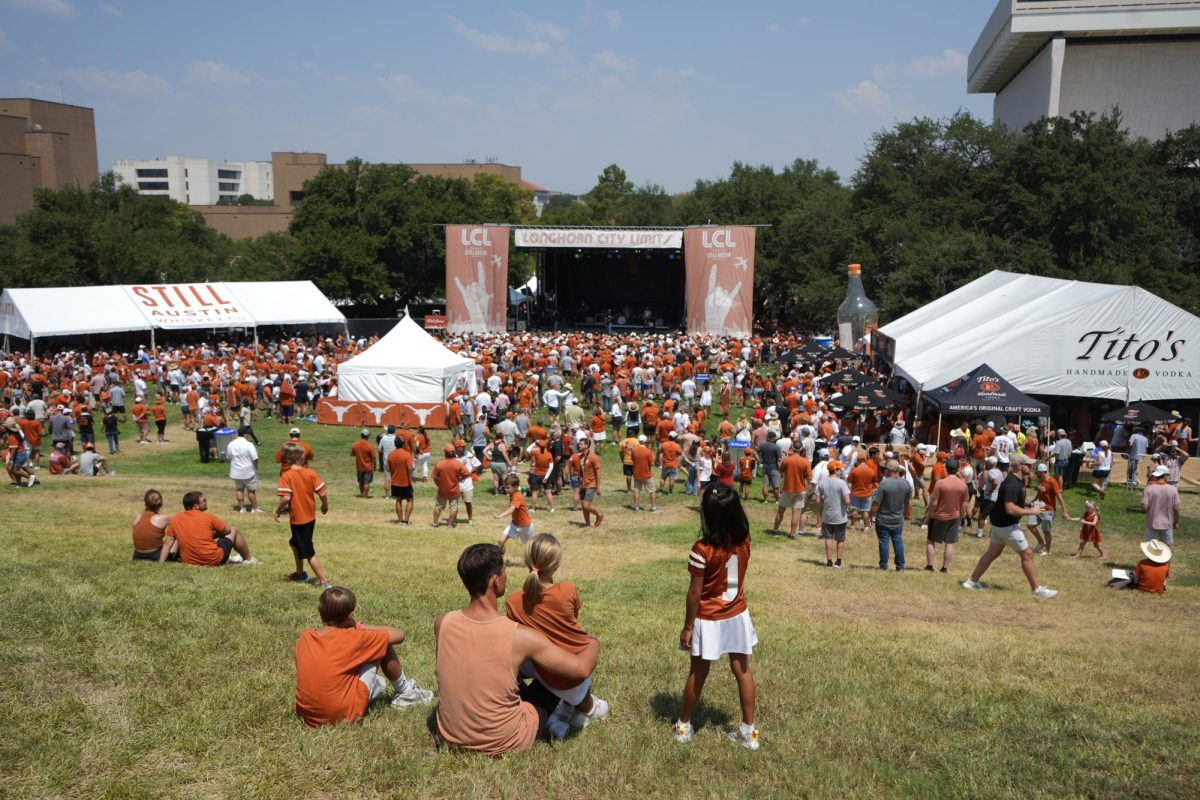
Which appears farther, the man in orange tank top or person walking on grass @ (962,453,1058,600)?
person walking on grass @ (962,453,1058,600)

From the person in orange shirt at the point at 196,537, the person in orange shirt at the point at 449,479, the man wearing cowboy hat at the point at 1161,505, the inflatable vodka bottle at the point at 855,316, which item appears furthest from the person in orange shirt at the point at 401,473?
the inflatable vodka bottle at the point at 855,316

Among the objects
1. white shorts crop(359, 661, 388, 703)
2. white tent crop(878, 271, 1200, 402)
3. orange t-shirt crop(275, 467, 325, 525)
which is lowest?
white shorts crop(359, 661, 388, 703)

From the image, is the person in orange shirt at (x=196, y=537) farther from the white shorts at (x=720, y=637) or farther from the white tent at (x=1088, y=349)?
the white tent at (x=1088, y=349)

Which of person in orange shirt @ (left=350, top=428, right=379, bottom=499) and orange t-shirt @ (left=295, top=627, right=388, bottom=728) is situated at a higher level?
orange t-shirt @ (left=295, top=627, right=388, bottom=728)

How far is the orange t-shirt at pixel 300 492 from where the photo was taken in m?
→ 7.96

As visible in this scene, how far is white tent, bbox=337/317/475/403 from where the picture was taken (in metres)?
22.8

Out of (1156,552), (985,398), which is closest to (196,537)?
(1156,552)

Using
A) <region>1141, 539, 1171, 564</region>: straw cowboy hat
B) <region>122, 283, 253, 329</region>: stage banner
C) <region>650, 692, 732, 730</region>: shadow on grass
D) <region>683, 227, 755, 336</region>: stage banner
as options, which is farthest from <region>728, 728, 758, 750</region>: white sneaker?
<region>683, 227, 755, 336</region>: stage banner

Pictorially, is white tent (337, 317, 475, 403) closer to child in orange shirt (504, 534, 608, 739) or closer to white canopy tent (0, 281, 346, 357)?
white canopy tent (0, 281, 346, 357)

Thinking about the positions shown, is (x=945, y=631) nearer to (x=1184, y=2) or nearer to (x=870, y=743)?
(x=870, y=743)

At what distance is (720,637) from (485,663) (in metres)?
1.23

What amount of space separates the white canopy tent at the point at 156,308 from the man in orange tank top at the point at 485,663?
3262 cm

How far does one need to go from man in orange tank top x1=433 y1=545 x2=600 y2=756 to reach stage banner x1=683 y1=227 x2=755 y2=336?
3717 centimetres

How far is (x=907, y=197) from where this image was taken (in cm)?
4359
